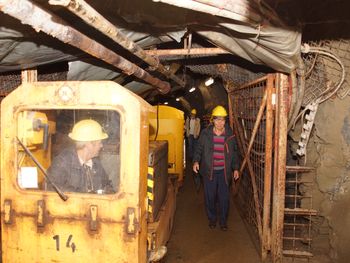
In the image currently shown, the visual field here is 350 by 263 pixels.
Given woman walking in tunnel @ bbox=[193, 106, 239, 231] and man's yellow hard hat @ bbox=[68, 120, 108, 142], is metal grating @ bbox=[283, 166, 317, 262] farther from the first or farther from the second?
man's yellow hard hat @ bbox=[68, 120, 108, 142]

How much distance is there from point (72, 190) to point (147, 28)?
70.8 inches

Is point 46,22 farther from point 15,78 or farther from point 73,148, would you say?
point 15,78

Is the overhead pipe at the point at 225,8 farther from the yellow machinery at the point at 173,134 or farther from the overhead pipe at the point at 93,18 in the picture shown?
the yellow machinery at the point at 173,134

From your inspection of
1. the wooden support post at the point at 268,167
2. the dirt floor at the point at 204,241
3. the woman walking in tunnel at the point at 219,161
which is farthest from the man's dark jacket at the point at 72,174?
the woman walking in tunnel at the point at 219,161

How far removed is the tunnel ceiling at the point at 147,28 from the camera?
6.91ft

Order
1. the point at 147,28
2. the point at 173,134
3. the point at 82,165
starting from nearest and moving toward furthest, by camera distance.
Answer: the point at 82,165
the point at 147,28
the point at 173,134

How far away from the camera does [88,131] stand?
270cm

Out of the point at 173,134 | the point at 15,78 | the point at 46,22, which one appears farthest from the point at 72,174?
the point at 173,134

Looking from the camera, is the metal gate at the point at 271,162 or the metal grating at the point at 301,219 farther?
the metal grating at the point at 301,219

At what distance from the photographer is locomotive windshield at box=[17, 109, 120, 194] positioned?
8.77 ft

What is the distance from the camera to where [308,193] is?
4.51 metres

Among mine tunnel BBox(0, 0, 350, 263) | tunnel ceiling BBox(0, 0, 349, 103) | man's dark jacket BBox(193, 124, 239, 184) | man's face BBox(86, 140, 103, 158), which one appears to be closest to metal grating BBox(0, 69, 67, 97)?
mine tunnel BBox(0, 0, 350, 263)

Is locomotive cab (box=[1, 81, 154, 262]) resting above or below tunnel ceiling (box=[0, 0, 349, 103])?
below

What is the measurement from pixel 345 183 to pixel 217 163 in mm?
2218
